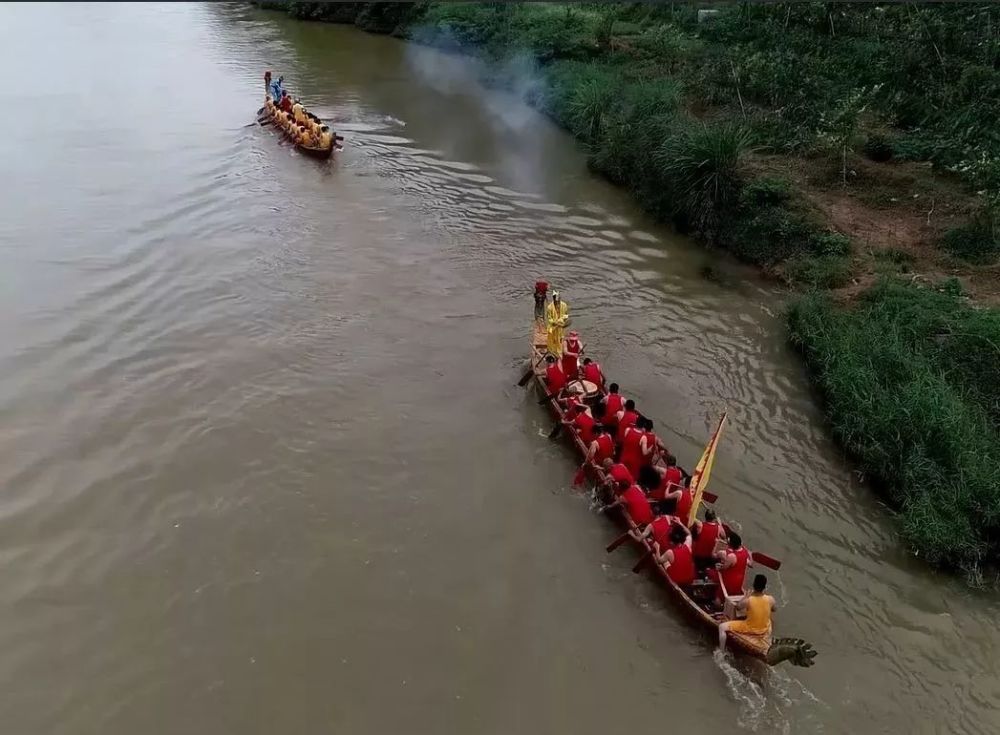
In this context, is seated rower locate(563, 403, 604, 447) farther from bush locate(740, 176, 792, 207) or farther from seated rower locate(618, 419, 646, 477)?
bush locate(740, 176, 792, 207)

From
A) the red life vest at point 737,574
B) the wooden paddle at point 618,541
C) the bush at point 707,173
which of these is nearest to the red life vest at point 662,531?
the wooden paddle at point 618,541

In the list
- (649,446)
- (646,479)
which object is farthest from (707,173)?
A: (646,479)

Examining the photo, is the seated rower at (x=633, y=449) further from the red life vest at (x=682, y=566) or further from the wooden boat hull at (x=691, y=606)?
the red life vest at (x=682, y=566)

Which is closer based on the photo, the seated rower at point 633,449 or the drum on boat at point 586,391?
the seated rower at point 633,449

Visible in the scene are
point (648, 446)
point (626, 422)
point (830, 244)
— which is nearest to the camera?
point (648, 446)

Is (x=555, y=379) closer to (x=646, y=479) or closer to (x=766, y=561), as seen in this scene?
(x=646, y=479)

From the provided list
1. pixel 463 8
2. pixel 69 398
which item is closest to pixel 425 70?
pixel 463 8

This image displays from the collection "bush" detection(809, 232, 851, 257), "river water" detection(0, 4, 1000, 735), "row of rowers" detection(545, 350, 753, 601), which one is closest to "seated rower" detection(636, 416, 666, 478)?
"row of rowers" detection(545, 350, 753, 601)
